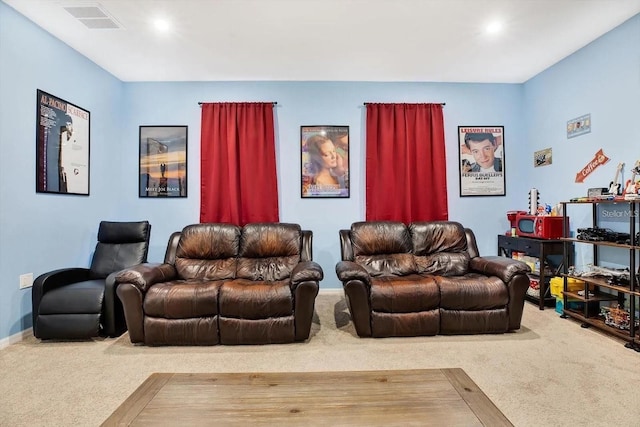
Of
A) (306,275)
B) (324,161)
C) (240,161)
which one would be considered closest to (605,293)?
(306,275)

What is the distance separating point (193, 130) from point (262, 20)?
1.89 m

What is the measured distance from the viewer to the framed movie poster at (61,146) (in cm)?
302

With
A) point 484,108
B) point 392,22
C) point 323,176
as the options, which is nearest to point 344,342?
point 323,176

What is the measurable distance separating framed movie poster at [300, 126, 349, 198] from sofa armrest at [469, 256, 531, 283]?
72.3 inches

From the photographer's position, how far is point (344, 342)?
2.76 m

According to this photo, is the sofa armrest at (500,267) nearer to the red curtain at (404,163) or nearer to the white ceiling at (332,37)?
the red curtain at (404,163)

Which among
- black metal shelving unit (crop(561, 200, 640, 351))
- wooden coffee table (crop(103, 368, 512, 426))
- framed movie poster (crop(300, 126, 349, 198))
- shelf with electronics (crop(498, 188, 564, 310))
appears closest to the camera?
wooden coffee table (crop(103, 368, 512, 426))

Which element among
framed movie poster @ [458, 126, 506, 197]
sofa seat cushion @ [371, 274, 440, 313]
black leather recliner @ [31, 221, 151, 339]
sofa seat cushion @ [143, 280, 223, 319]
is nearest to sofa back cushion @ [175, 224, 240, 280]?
sofa seat cushion @ [143, 280, 223, 319]

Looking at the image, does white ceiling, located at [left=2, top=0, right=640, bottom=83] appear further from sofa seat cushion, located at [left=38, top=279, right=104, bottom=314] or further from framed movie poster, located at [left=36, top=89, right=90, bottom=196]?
sofa seat cushion, located at [left=38, top=279, right=104, bottom=314]

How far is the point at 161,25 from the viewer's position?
2939 mm

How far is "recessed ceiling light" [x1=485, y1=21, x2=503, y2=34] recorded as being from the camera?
9.68 ft

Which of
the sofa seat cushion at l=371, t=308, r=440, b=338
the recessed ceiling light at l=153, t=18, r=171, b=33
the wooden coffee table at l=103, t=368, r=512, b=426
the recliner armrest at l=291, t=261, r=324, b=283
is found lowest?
the sofa seat cushion at l=371, t=308, r=440, b=338

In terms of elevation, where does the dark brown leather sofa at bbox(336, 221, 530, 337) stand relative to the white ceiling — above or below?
below

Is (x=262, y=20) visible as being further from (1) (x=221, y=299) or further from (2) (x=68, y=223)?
(2) (x=68, y=223)
